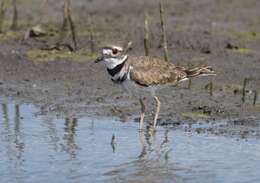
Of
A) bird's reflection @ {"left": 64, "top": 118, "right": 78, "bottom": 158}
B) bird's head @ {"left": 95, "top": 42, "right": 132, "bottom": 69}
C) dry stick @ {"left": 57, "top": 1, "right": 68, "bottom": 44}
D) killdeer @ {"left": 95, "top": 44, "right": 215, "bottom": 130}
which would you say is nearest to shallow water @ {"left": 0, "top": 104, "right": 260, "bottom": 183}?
bird's reflection @ {"left": 64, "top": 118, "right": 78, "bottom": 158}

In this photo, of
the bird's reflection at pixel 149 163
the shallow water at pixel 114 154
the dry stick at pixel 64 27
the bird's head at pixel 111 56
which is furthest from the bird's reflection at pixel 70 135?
the dry stick at pixel 64 27

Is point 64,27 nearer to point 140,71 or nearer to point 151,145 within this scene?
point 140,71

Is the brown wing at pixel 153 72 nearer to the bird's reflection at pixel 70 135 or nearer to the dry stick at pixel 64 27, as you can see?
the bird's reflection at pixel 70 135

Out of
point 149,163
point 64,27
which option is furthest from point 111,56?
point 64,27

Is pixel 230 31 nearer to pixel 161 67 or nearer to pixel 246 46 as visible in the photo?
pixel 246 46

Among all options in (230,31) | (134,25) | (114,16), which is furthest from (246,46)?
(114,16)

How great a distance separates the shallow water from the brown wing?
0.63 metres

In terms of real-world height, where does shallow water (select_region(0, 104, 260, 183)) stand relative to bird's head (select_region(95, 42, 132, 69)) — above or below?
below

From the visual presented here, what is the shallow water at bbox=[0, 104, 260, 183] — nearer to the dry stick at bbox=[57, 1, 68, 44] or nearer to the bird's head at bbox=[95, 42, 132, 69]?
the bird's head at bbox=[95, 42, 132, 69]

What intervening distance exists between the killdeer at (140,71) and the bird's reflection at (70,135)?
0.82 meters

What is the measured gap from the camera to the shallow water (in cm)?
828

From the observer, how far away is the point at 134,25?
53.8 feet

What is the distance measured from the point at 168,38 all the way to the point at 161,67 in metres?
4.39

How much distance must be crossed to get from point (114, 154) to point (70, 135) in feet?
3.60
